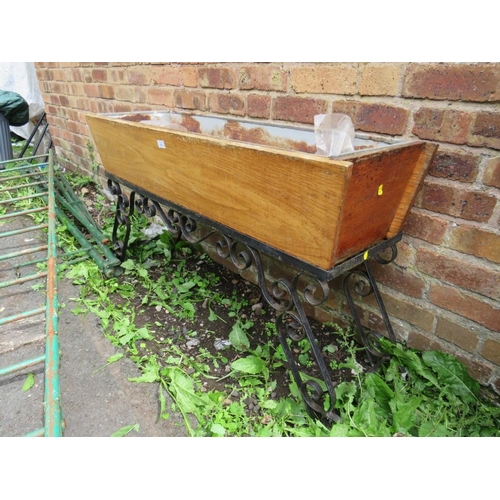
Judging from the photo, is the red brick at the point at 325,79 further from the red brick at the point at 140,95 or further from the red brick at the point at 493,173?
the red brick at the point at 140,95

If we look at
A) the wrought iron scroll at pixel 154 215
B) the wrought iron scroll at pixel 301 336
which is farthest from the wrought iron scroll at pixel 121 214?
the wrought iron scroll at pixel 301 336

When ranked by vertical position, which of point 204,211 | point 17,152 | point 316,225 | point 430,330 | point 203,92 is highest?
point 203,92

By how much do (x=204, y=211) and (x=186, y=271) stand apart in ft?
3.11

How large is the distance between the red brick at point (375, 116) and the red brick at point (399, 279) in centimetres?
51

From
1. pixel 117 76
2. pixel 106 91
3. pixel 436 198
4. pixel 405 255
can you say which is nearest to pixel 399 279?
pixel 405 255

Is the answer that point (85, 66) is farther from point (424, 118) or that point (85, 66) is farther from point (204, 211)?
point (424, 118)

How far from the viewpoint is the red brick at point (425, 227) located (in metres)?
1.29

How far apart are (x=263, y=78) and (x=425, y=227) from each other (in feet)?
3.04

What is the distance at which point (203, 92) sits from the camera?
199 centimetres

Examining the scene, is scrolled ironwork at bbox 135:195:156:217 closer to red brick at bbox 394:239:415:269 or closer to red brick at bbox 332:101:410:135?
red brick at bbox 332:101:410:135

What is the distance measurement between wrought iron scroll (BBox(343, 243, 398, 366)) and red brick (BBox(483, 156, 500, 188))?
14.5 inches

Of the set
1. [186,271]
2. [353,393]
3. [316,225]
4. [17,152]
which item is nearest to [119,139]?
[186,271]

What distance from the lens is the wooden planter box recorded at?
958 millimetres

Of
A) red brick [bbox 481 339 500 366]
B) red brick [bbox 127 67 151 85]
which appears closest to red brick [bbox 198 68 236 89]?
red brick [bbox 127 67 151 85]
